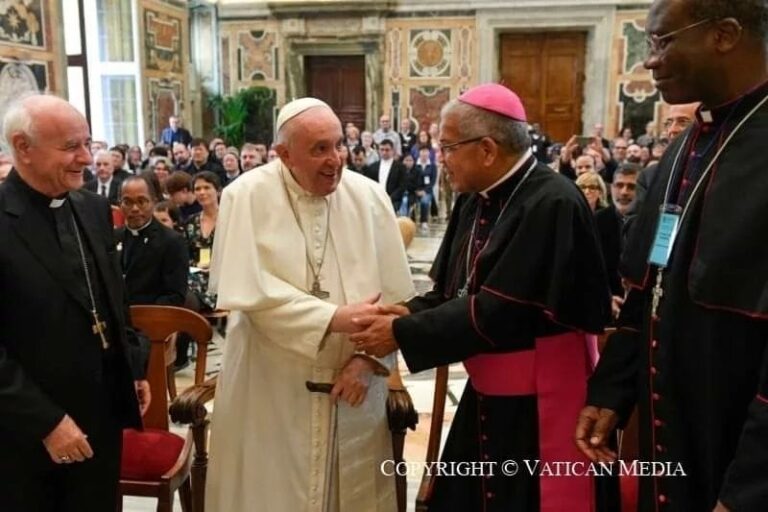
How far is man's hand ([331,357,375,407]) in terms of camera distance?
91.2 inches

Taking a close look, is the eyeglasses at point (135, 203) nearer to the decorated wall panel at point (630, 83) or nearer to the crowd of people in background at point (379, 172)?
the crowd of people in background at point (379, 172)

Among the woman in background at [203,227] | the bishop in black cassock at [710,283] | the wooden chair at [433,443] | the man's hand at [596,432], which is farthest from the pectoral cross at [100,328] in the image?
the woman in background at [203,227]

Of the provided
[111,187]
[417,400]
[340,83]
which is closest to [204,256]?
[417,400]

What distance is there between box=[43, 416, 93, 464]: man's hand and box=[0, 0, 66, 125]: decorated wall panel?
7504 millimetres

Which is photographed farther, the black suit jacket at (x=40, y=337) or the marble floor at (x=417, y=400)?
the marble floor at (x=417, y=400)

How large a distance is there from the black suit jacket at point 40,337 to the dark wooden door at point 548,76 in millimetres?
13347

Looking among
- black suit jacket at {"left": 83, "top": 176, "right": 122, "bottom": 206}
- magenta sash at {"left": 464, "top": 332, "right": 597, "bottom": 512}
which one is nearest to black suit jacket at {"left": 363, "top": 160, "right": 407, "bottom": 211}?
black suit jacket at {"left": 83, "top": 176, "right": 122, "bottom": 206}

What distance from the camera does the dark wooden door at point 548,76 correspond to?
47.5 ft

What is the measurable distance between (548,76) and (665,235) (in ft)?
44.9

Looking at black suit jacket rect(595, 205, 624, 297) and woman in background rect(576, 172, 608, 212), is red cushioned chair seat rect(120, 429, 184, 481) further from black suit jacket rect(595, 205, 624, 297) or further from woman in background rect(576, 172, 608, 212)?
woman in background rect(576, 172, 608, 212)

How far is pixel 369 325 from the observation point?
2221 millimetres

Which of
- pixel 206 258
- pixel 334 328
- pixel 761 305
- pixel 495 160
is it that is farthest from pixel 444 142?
pixel 206 258

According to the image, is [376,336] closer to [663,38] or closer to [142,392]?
[142,392]

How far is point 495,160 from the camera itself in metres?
2.07
